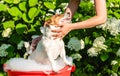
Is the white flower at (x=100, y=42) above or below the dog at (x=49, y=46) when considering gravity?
below

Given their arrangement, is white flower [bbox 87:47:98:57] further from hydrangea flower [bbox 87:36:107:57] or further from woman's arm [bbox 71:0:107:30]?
woman's arm [bbox 71:0:107:30]

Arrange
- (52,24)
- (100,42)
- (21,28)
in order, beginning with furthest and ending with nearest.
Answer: (21,28), (100,42), (52,24)

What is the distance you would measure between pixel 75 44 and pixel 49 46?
49.2 inches

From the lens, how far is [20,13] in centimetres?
485

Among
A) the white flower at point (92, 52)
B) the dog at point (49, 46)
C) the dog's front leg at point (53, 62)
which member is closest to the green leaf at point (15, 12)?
the white flower at point (92, 52)

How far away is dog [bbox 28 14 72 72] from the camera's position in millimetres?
3494

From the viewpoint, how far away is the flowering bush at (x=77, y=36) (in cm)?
475

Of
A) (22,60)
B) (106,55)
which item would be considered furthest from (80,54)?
(22,60)

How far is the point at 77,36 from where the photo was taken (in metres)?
4.84

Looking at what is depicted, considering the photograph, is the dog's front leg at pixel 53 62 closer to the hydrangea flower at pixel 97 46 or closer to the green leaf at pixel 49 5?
the hydrangea flower at pixel 97 46

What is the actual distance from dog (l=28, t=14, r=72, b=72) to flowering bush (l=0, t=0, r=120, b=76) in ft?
3.80

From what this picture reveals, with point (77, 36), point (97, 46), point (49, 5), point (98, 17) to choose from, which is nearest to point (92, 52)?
point (97, 46)

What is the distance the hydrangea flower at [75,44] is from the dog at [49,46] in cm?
111

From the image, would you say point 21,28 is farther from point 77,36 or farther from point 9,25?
point 77,36
